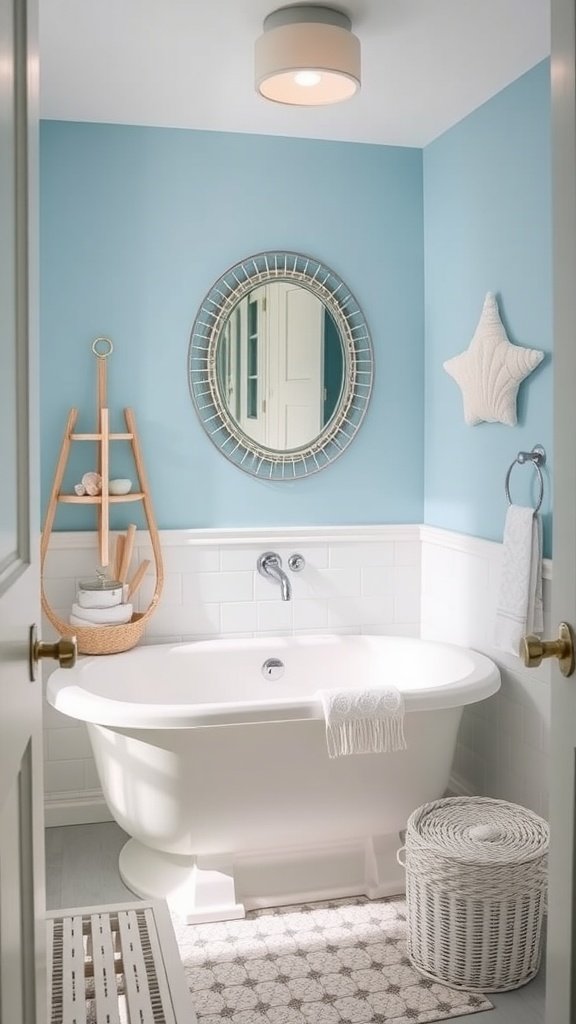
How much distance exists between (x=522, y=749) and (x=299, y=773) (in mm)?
853

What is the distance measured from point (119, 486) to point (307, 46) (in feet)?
5.53

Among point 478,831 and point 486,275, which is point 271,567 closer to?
point 486,275

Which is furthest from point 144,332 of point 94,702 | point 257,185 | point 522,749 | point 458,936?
point 458,936

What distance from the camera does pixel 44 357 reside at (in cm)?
382

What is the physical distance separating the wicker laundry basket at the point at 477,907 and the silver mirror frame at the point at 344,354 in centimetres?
176

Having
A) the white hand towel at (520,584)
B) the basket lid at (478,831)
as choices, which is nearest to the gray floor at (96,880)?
the basket lid at (478,831)

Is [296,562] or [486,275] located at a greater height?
[486,275]

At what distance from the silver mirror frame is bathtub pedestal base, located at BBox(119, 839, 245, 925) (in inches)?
62.0

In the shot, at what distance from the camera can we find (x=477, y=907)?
8.84 feet

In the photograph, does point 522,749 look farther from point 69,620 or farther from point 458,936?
point 69,620

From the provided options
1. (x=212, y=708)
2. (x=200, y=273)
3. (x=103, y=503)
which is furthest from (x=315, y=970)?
(x=200, y=273)

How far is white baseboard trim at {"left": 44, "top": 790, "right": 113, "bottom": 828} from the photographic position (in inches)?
151

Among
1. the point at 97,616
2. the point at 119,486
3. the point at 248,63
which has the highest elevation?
the point at 248,63

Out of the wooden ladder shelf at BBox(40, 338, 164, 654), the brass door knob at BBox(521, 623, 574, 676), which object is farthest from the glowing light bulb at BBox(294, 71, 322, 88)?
the brass door knob at BBox(521, 623, 574, 676)
